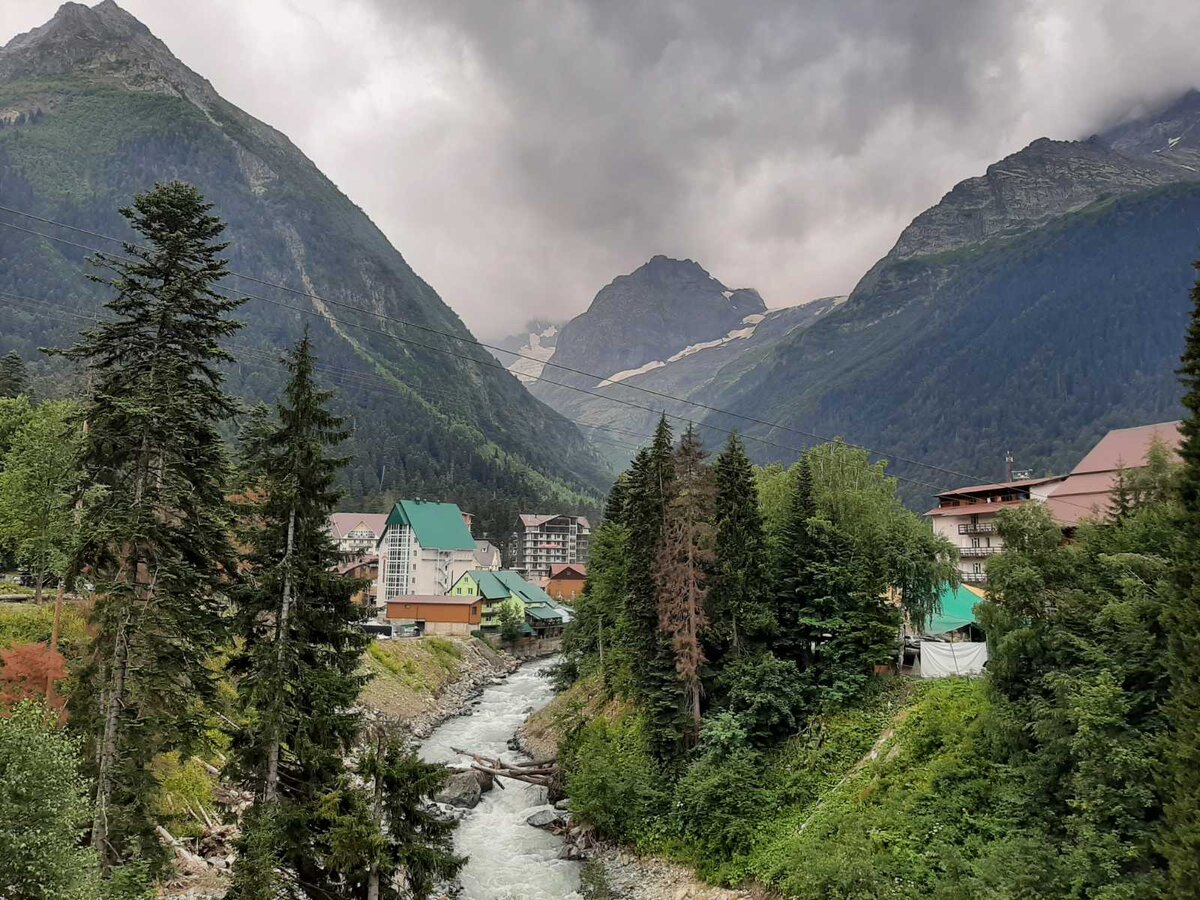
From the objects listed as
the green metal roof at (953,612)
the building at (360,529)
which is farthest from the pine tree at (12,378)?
the green metal roof at (953,612)

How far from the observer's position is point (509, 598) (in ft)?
321

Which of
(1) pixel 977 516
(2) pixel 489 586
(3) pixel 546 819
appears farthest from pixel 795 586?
(2) pixel 489 586

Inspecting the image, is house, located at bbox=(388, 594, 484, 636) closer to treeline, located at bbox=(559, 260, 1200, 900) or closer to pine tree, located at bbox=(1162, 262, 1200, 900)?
treeline, located at bbox=(559, 260, 1200, 900)

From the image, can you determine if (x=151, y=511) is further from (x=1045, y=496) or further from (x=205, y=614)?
(x=1045, y=496)

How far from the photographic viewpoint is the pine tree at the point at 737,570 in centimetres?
3384

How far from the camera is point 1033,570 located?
21.5 meters

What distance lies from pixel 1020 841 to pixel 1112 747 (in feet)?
12.5

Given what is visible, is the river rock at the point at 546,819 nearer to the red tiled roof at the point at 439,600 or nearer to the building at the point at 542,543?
the red tiled roof at the point at 439,600

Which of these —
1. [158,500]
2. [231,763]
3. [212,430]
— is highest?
[212,430]

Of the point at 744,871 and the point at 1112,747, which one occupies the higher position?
the point at 1112,747

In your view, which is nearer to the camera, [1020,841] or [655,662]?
[1020,841]

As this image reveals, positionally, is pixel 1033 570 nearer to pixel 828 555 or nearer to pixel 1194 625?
pixel 1194 625

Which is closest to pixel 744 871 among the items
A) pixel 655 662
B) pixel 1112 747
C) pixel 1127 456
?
pixel 655 662

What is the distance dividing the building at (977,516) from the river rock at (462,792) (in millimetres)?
46324
